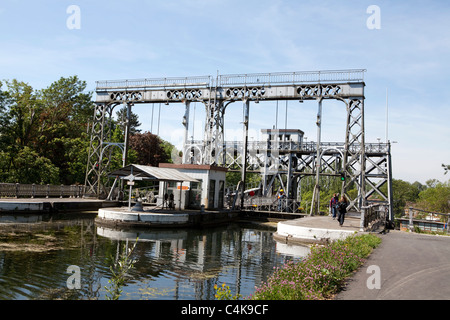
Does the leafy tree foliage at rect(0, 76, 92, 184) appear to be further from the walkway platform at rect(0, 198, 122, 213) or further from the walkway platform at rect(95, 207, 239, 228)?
the walkway platform at rect(95, 207, 239, 228)

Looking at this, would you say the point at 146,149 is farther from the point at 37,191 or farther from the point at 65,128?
the point at 37,191

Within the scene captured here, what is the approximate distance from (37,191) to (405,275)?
30.3 metres

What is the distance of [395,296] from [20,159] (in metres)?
37.1

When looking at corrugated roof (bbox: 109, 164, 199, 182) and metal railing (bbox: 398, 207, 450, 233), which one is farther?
corrugated roof (bbox: 109, 164, 199, 182)

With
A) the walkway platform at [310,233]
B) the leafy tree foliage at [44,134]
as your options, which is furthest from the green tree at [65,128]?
the walkway platform at [310,233]

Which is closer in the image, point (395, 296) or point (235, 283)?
point (395, 296)

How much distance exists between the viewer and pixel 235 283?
38.3 ft

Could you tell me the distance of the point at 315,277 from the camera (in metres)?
8.16

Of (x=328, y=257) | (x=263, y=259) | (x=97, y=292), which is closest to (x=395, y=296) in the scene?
(x=328, y=257)

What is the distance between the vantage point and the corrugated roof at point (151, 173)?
2480 centimetres

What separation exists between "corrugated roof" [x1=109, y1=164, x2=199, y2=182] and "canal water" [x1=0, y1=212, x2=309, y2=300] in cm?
364

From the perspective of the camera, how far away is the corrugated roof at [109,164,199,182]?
24.8 metres

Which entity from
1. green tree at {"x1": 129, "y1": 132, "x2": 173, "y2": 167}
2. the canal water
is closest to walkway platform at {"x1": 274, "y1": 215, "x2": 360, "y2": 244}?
the canal water
